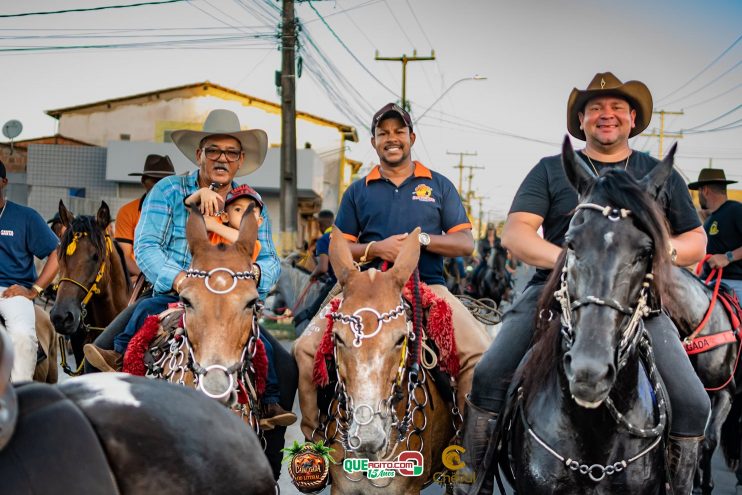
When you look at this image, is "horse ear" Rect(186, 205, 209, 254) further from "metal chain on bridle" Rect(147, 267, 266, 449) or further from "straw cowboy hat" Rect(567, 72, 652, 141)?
"straw cowboy hat" Rect(567, 72, 652, 141)

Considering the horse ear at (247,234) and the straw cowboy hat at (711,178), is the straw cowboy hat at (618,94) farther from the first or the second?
the straw cowboy hat at (711,178)

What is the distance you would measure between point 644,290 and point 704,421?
3.17 feet

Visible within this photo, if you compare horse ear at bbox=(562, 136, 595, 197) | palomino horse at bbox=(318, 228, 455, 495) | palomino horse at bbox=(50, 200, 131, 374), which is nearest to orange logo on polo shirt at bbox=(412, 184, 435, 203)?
palomino horse at bbox=(318, 228, 455, 495)

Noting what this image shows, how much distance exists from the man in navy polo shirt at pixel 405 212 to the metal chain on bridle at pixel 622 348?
171cm

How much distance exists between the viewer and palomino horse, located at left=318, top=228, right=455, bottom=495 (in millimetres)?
4391

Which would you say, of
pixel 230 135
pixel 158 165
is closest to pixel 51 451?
pixel 230 135

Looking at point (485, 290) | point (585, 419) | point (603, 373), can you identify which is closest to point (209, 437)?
point (603, 373)

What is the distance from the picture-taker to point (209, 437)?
98.3 inches

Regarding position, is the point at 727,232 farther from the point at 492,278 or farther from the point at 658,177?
the point at 492,278

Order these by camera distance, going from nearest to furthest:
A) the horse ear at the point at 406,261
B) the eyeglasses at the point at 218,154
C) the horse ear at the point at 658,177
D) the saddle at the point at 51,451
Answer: the saddle at the point at 51,451 < the horse ear at the point at 658,177 < the horse ear at the point at 406,261 < the eyeglasses at the point at 218,154

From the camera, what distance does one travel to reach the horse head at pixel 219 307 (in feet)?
13.1

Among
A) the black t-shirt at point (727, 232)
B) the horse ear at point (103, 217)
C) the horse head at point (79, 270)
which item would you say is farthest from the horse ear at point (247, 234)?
the black t-shirt at point (727, 232)

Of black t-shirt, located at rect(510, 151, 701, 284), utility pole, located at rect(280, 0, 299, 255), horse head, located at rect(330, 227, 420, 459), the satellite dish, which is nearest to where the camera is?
horse head, located at rect(330, 227, 420, 459)

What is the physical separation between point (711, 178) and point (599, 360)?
7104 mm
